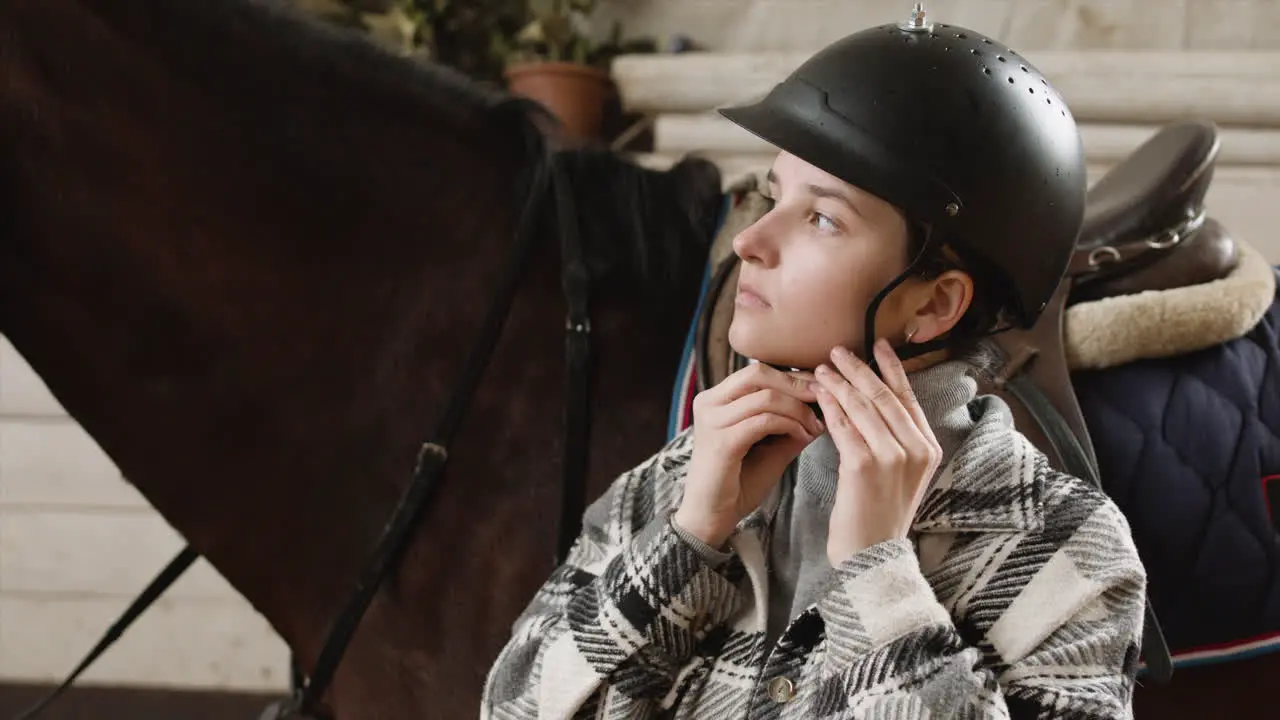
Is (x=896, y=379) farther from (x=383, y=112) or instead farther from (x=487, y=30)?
(x=487, y=30)

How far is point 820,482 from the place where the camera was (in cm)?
62

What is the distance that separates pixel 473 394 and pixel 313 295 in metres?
0.20

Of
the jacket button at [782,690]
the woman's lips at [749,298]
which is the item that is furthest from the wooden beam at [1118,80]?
the jacket button at [782,690]

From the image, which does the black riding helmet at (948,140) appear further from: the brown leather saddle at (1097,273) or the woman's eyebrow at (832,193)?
the brown leather saddle at (1097,273)

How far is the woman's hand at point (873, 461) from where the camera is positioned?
0.53 m

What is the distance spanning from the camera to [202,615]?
2080mm

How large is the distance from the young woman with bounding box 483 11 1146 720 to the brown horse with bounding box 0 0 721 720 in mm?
289

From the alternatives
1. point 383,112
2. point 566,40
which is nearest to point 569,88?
point 566,40

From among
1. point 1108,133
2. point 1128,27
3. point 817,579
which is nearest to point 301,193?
point 817,579

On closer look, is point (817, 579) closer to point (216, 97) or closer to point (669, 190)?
point (669, 190)

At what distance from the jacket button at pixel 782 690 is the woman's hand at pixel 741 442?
0.31 feet

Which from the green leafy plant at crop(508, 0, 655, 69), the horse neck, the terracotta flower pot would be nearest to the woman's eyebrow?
the horse neck

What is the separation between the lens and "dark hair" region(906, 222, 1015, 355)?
1.94ft

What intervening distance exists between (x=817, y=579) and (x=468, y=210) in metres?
0.57
